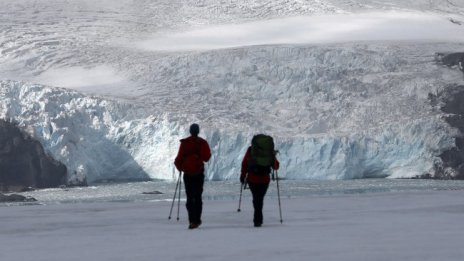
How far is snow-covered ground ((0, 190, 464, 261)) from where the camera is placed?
777 cm

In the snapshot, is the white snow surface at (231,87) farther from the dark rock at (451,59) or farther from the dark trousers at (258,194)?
the dark trousers at (258,194)

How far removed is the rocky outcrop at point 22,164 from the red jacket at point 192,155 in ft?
117

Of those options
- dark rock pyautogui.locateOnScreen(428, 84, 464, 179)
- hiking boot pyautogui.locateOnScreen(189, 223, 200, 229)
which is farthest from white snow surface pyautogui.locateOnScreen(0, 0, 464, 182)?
hiking boot pyautogui.locateOnScreen(189, 223, 200, 229)

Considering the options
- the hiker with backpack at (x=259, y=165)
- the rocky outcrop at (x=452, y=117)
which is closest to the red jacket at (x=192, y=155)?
the hiker with backpack at (x=259, y=165)

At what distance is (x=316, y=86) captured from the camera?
5188 cm

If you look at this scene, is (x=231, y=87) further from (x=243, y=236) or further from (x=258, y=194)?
(x=243, y=236)

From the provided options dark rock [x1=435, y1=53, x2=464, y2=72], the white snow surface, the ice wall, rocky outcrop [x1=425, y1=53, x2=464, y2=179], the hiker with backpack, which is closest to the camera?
the hiker with backpack

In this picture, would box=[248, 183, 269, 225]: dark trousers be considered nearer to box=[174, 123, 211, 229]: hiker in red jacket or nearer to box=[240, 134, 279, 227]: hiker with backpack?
box=[240, 134, 279, 227]: hiker with backpack

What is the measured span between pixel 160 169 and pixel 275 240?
3814 cm

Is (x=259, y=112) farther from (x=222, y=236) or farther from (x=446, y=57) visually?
(x=222, y=236)

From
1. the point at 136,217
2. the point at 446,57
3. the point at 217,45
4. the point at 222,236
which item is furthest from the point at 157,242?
the point at 217,45

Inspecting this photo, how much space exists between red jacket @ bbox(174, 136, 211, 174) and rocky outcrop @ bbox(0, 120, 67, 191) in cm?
3564

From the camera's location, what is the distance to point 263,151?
1156 cm

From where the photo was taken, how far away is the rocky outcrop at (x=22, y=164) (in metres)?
47.0
